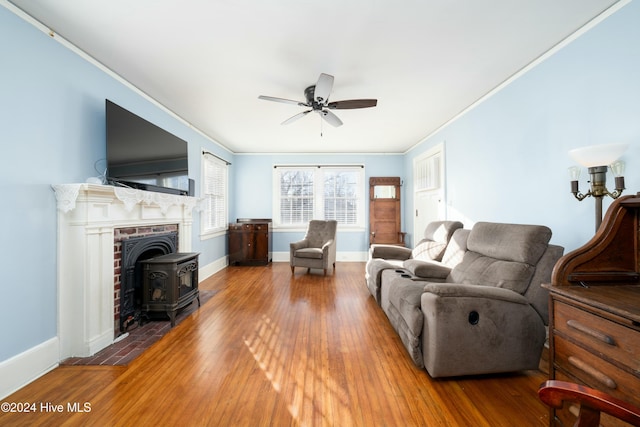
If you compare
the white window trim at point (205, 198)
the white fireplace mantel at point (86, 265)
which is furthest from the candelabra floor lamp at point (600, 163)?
the white window trim at point (205, 198)

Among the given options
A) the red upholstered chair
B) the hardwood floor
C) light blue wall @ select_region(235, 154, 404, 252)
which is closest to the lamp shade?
the red upholstered chair

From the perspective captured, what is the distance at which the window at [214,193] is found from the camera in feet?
15.2

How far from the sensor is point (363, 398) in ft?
5.38

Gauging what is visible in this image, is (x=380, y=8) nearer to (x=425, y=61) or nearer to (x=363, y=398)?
(x=425, y=61)

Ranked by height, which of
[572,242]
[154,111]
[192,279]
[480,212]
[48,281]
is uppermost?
[154,111]

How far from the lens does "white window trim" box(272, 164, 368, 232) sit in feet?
19.8

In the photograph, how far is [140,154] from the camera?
269cm

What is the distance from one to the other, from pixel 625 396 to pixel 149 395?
8.09 ft

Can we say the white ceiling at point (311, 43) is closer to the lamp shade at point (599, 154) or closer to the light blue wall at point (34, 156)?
the light blue wall at point (34, 156)

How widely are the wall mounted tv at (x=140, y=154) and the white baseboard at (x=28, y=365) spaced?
55.8 inches

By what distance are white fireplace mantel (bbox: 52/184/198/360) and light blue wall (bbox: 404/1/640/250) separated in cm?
379

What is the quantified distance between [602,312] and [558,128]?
5.85 feet

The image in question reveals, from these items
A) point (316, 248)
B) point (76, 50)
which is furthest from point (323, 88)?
point (316, 248)

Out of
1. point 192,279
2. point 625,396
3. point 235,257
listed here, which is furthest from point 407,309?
point 235,257
